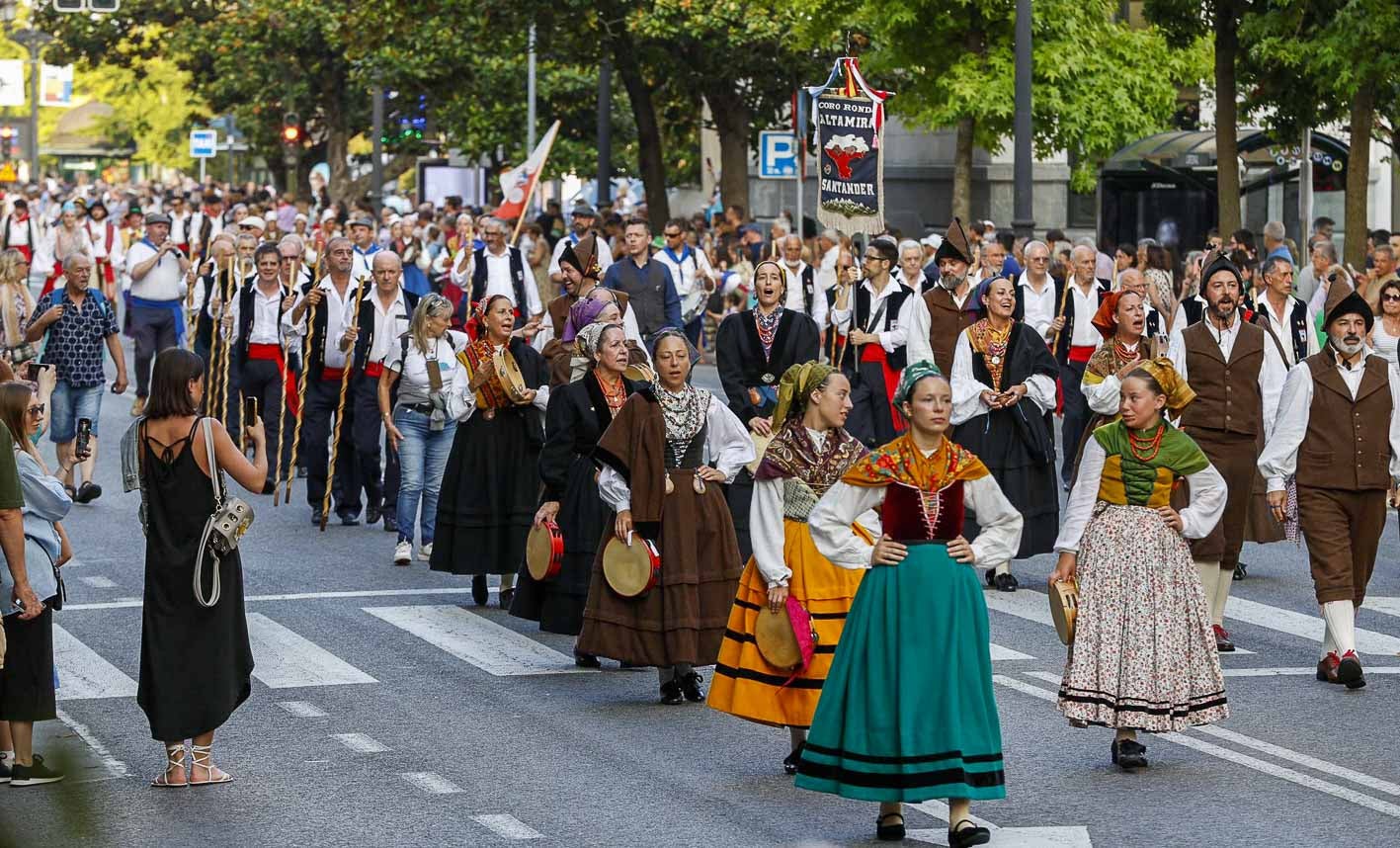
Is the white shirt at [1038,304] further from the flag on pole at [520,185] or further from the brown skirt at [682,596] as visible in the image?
the flag on pole at [520,185]

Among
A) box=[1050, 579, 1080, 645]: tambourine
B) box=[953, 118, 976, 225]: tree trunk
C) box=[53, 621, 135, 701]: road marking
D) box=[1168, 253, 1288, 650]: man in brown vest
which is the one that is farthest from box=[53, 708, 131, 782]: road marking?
box=[953, 118, 976, 225]: tree trunk

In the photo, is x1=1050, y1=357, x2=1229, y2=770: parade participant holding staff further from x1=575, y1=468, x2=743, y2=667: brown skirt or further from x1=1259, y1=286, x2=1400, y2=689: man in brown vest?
x1=1259, y1=286, x2=1400, y2=689: man in brown vest

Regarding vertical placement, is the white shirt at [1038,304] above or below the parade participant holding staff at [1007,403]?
above

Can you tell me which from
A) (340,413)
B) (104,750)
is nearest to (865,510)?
(104,750)

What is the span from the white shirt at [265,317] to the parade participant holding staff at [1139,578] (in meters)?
8.92

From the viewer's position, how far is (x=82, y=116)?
335 ft

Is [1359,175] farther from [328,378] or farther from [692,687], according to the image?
[692,687]

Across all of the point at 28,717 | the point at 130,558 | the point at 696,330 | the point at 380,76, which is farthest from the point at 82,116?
the point at 28,717

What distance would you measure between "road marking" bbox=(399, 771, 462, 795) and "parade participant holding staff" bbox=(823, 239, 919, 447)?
23.8ft

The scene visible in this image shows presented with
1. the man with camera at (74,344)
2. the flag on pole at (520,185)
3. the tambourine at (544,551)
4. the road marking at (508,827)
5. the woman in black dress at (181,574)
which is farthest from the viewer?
the flag on pole at (520,185)

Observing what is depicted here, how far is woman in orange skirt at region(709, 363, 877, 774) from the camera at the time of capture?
808 cm

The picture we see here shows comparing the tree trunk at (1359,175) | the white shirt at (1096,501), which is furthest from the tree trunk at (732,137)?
the white shirt at (1096,501)

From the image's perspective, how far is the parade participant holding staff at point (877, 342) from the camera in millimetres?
15211

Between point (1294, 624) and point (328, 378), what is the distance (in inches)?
272
